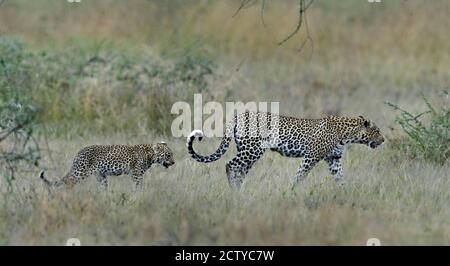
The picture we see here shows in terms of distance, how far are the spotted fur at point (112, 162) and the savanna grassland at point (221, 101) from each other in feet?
0.54

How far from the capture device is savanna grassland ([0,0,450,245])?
873 cm

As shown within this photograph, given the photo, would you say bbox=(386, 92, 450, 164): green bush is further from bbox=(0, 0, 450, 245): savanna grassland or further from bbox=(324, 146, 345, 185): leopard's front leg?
bbox=(324, 146, 345, 185): leopard's front leg

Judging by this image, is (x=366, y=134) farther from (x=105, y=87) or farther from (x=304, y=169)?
Result: (x=105, y=87)

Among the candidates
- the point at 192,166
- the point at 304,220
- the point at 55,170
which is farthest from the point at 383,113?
the point at 304,220

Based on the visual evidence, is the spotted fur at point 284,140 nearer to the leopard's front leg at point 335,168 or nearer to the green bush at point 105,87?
the leopard's front leg at point 335,168

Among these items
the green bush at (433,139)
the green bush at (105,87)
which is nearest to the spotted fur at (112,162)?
the green bush at (433,139)

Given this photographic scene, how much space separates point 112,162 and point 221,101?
13.3 ft

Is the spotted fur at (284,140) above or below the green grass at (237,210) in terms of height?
above

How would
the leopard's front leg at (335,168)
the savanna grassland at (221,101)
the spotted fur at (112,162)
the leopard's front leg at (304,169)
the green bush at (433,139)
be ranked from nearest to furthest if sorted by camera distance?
the savanna grassland at (221,101), the spotted fur at (112,162), the leopard's front leg at (304,169), the leopard's front leg at (335,168), the green bush at (433,139)

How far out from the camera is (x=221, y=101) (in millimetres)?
14297

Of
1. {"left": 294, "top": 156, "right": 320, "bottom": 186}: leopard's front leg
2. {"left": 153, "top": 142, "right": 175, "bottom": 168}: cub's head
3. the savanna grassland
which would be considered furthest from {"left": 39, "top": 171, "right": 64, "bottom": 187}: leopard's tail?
{"left": 294, "top": 156, "right": 320, "bottom": 186}: leopard's front leg

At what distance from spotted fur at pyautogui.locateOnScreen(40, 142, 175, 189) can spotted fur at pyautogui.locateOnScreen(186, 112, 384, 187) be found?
0.35 m

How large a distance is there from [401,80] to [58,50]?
5476 millimetres

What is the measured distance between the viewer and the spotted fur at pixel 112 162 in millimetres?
10344
